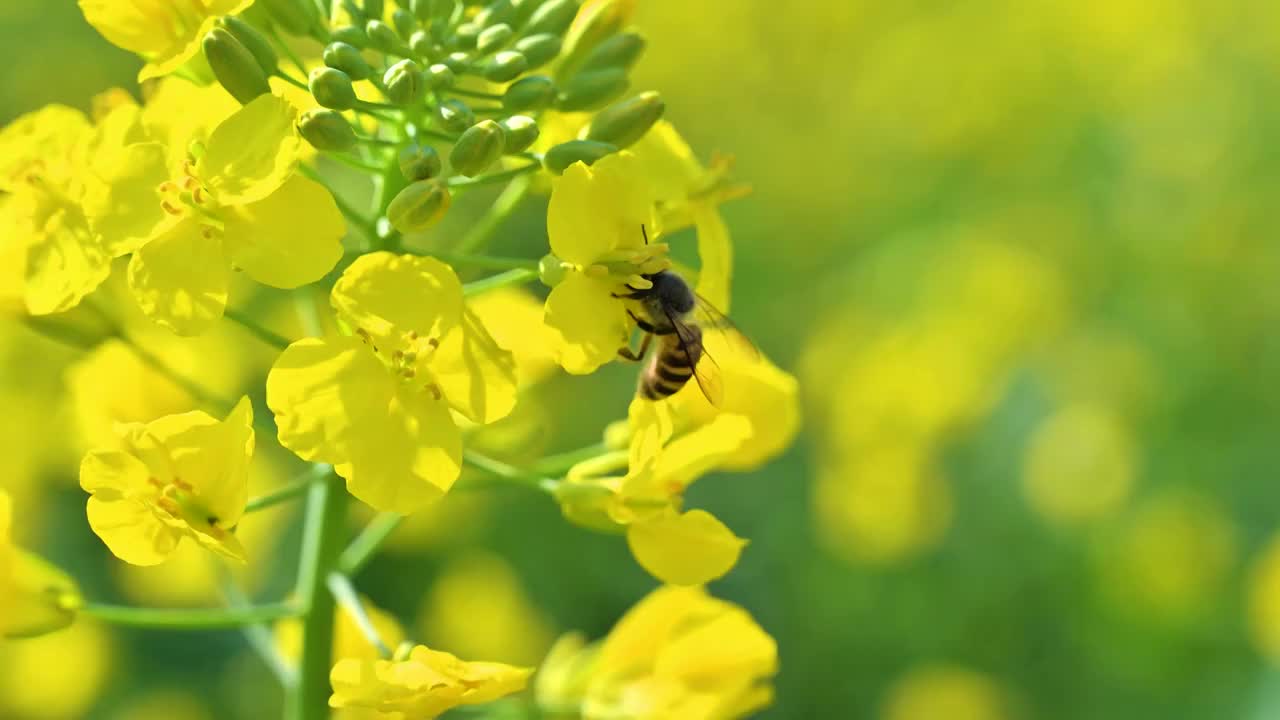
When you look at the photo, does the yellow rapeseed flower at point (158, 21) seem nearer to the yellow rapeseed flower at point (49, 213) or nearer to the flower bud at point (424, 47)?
the yellow rapeseed flower at point (49, 213)

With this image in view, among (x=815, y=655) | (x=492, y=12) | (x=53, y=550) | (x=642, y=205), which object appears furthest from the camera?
(x=815, y=655)

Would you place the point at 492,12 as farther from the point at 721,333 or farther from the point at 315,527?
the point at 315,527

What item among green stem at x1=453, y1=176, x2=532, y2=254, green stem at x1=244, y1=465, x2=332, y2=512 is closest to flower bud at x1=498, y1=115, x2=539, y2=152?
green stem at x1=453, y1=176, x2=532, y2=254

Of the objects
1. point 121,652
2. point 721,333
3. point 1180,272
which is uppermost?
point 721,333

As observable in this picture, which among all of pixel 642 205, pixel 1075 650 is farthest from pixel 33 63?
pixel 642 205

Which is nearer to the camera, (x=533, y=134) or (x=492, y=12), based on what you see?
(x=533, y=134)

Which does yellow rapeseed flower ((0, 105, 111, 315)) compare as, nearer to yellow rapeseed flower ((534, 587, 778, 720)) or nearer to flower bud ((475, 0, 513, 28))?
flower bud ((475, 0, 513, 28))
